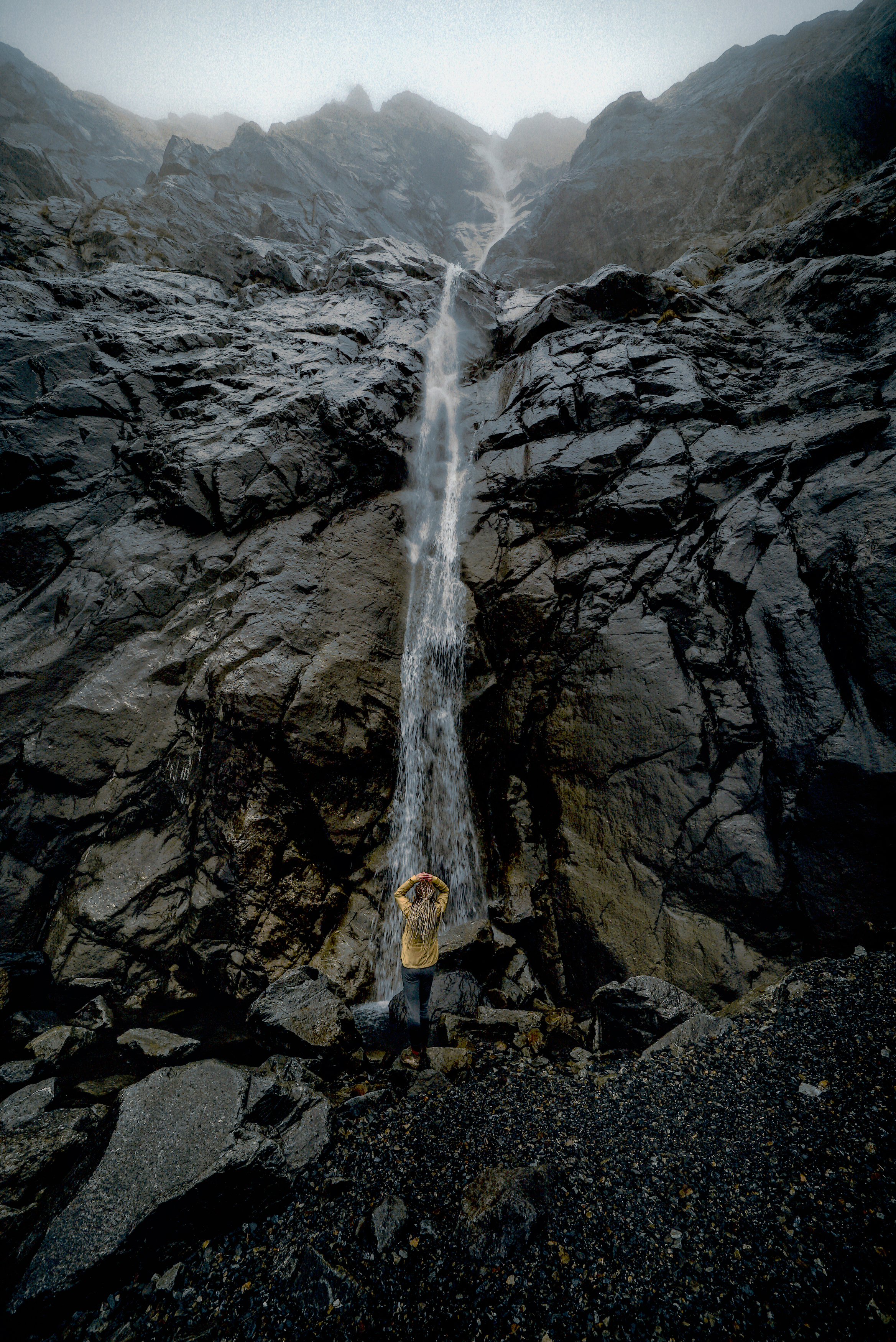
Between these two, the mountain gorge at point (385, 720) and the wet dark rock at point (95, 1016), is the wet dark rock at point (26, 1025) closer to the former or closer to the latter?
the mountain gorge at point (385, 720)

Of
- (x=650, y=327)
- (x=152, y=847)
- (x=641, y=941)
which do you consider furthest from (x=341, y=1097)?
(x=650, y=327)

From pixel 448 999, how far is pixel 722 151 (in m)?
46.3

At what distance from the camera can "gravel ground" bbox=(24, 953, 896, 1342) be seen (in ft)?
11.4

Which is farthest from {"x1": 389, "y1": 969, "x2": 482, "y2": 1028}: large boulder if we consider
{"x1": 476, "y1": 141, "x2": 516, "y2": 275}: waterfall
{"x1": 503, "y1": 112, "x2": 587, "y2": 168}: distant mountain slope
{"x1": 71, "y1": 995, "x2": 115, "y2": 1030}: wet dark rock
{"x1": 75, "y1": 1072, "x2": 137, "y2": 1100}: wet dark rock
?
{"x1": 503, "y1": 112, "x2": 587, "y2": 168}: distant mountain slope

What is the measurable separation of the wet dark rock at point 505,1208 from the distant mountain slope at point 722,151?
36445 mm

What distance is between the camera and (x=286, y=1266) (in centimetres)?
427

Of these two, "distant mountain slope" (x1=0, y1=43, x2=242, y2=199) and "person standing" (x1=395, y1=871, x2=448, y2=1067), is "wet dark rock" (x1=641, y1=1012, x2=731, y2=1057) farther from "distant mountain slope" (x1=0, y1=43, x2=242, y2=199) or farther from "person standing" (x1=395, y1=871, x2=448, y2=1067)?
"distant mountain slope" (x1=0, y1=43, x2=242, y2=199)

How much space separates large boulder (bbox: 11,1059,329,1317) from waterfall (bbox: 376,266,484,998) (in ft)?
10.4

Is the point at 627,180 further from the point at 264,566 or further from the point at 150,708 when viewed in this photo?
the point at 150,708

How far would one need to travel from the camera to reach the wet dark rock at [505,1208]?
4.04m

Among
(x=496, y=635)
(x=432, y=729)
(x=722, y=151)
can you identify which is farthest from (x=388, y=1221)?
(x=722, y=151)

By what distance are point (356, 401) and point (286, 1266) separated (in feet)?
56.6

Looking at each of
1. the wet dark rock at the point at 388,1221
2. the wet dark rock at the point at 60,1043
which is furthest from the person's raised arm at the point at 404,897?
the wet dark rock at the point at 60,1043

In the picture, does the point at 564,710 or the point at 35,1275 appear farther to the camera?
the point at 564,710
